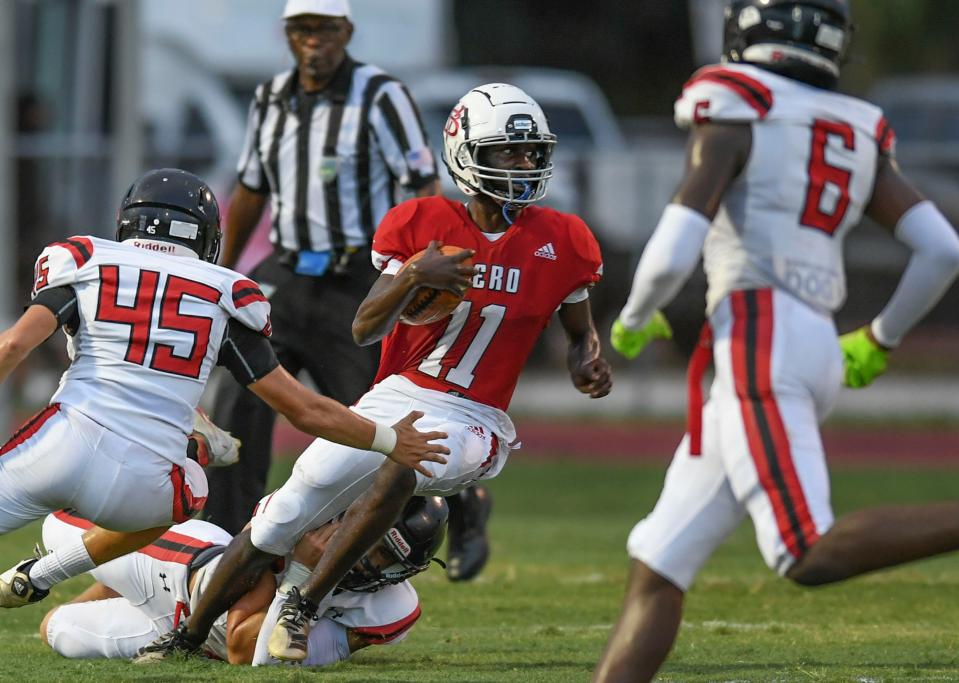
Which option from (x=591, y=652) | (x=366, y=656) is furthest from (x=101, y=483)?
(x=591, y=652)

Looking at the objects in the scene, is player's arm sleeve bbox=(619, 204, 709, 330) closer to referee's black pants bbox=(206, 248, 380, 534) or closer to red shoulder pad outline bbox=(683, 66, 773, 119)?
red shoulder pad outline bbox=(683, 66, 773, 119)

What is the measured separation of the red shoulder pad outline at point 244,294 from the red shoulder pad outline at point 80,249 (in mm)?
404

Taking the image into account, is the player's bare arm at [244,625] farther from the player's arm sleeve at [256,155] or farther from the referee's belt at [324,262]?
the player's arm sleeve at [256,155]

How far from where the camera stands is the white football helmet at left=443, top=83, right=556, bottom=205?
511 cm

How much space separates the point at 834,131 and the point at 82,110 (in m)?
11.3

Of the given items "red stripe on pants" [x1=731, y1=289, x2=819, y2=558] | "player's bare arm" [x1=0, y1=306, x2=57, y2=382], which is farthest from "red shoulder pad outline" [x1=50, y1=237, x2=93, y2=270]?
"red stripe on pants" [x1=731, y1=289, x2=819, y2=558]

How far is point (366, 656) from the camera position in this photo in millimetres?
5426

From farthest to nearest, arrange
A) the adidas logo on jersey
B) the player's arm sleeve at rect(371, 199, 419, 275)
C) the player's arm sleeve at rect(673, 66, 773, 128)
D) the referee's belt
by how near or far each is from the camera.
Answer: the referee's belt
the adidas logo on jersey
the player's arm sleeve at rect(371, 199, 419, 275)
the player's arm sleeve at rect(673, 66, 773, 128)

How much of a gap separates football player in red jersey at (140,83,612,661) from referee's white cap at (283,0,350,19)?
1.62 meters

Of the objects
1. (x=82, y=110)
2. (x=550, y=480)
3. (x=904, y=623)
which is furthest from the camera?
(x=82, y=110)

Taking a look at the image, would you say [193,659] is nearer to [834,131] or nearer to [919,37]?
[834,131]

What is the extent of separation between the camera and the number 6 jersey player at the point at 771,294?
12.9 ft

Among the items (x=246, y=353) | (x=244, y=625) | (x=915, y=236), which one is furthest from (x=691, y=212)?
(x=244, y=625)

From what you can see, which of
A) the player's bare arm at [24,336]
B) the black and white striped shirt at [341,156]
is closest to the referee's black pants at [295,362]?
the black and white striped shirt at [341,156]
